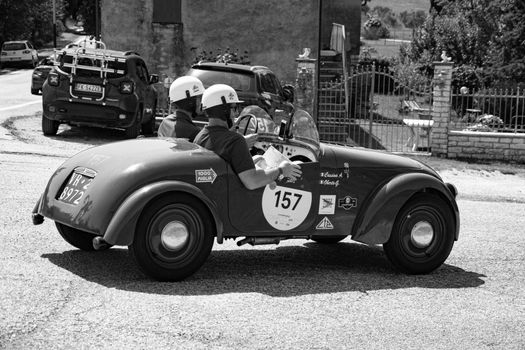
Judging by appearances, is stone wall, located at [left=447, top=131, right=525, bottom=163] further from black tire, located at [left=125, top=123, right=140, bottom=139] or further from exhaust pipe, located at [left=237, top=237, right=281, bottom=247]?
exhaust pipe, located at [left=237, top=237, right=281, bottom=247]

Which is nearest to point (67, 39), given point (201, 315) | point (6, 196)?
point (6, 196)

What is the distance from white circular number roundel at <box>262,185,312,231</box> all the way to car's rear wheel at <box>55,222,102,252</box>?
165 centimetres

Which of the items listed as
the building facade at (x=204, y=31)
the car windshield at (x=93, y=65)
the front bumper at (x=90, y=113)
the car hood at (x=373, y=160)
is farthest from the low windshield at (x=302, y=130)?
the building facade at (x=204, y=31)

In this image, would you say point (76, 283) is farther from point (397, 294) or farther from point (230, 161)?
point (397, 294)

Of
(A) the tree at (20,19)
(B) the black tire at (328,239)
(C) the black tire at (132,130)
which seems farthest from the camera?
(A) the tree at (20,19)

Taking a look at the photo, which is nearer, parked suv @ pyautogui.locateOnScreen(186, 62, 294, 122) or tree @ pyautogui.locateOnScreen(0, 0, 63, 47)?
parked suv @ pyautogui.locateOnScreen(186, 62, 294, 122)

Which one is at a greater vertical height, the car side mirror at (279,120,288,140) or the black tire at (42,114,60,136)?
the car side mirror at (279,120,288,140)

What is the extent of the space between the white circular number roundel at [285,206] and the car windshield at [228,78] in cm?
931

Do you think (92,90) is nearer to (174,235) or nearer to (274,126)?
(274,126)

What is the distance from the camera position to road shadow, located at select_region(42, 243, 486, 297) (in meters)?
7.54

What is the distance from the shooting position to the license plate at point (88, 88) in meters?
18.5

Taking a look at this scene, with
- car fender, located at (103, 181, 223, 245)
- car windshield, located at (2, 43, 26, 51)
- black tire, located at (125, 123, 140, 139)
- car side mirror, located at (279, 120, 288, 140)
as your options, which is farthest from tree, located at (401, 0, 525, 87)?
car windshield, located at (2, 43, 26, 51)

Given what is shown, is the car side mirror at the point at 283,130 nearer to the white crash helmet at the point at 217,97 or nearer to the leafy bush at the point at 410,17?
the white crash helmet at the point at 217,97

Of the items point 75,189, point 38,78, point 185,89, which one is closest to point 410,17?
point 38,78
